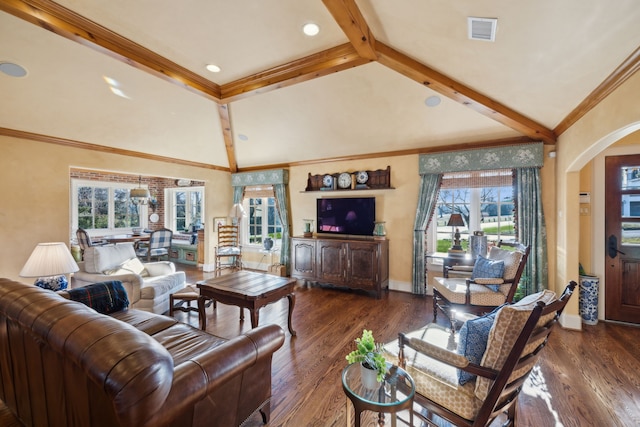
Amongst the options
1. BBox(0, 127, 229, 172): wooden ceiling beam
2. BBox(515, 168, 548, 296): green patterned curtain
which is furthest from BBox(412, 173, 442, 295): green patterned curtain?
BBox(0, 127, 229, 172): wooden ceiling beam

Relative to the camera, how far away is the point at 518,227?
3.86 m

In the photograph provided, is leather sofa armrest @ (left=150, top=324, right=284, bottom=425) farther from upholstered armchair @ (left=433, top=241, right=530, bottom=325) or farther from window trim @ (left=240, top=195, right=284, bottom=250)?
window trim @ (left=240, top=195, right=284, bottom=250)

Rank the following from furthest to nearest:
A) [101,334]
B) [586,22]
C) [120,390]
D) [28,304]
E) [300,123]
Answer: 1. [300,123]
2. [586,22]
3. [28,304]
4. [101,334]
5. [120,390]

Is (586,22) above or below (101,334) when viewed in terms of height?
above

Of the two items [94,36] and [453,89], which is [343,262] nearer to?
[453,89]

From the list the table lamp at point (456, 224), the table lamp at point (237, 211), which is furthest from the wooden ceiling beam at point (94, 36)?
the table lamp at point (456, 224)

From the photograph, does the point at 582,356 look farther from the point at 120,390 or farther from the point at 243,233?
the point at 243,233

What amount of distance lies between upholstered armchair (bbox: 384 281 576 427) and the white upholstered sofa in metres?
3.01

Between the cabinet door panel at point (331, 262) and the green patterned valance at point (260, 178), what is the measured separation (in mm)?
1805

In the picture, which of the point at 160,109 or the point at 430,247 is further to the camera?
the point at 430,247

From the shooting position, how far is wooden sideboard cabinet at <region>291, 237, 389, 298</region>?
4445 millimetres

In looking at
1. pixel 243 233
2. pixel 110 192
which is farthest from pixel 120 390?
pixel 110 192

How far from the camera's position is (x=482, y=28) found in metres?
2.03

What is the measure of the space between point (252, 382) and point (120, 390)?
937 mm
